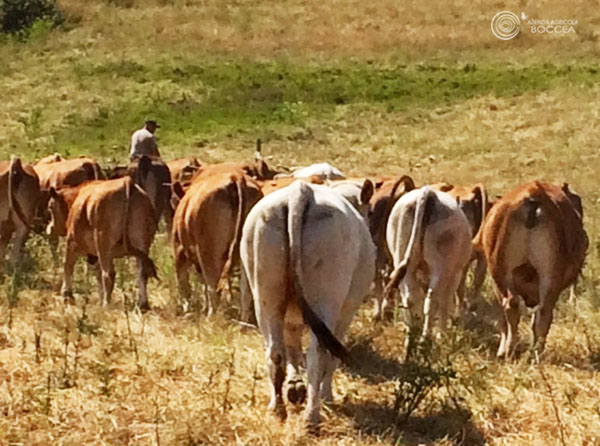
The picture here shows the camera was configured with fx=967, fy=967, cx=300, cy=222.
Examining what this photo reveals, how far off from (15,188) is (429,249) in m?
5.63

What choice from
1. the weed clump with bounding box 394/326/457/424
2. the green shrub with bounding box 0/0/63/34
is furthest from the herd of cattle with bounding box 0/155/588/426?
→ the green shrub with bounding box 0/0/63/34

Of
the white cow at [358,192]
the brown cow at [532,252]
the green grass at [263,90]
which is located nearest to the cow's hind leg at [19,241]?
the white cow at [358,192]

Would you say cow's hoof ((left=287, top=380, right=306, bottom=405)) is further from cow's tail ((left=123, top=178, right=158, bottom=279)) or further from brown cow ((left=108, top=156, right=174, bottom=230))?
brown cow ((left=108, top=156, right=174, bottom=230))

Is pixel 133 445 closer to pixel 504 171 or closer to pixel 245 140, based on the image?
pixel 504 171

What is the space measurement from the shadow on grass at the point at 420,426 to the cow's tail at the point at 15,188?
6486 millimetres

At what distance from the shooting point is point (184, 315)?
9539 mm

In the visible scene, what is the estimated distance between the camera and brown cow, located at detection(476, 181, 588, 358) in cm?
802

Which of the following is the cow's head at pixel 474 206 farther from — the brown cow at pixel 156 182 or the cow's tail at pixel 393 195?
the brown cow at pixel 156 182

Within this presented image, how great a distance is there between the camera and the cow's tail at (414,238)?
8.10 meters

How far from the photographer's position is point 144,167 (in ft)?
43.0

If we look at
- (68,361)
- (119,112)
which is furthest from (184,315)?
(119,112)

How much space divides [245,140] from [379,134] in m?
3.71

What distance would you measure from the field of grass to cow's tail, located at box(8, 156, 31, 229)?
0.70 meters

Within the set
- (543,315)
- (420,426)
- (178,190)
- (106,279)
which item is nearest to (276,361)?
(420,426)
